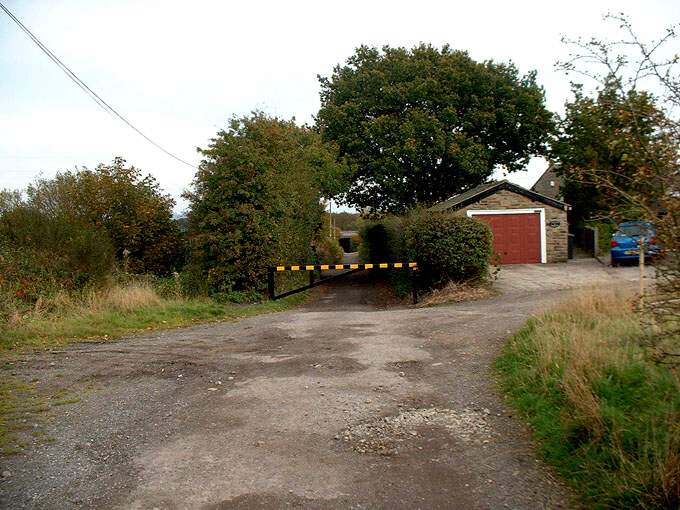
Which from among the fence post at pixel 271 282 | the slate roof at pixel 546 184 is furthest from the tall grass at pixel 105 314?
the slate roof at pixel 546 184

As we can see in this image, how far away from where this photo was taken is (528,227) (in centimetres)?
2652

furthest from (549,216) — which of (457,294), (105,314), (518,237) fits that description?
(105,314)

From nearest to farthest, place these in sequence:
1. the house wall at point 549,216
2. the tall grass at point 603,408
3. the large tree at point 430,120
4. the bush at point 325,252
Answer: the tall grass at point 603,408, the house wall at point 549,216, the bush at point 325,252, the large tree at point 430,120

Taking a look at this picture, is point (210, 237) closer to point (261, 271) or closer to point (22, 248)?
point (261, 271)

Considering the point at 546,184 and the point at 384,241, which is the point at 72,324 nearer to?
the point at 384,241

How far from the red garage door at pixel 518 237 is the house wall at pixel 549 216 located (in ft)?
1.31

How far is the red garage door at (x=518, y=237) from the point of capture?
26438 millimetres

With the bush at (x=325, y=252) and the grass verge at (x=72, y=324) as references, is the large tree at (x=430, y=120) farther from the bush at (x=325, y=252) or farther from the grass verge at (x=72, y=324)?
the grass verge at (x=72, y=324)

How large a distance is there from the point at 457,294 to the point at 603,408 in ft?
39.4

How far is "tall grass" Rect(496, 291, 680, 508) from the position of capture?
3.89 m

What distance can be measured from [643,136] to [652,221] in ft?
2.26

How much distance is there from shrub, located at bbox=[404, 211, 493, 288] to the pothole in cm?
1111

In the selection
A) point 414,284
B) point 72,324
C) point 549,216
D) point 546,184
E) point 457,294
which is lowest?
point 72,324

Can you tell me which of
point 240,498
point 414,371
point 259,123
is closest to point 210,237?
point 259,123
